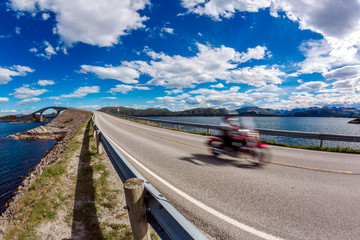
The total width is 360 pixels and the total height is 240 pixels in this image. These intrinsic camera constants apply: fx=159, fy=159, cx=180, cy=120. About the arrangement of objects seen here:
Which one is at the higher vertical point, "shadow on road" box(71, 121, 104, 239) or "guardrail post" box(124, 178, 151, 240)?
"guardrail post" box(124, 178, 151, 240)

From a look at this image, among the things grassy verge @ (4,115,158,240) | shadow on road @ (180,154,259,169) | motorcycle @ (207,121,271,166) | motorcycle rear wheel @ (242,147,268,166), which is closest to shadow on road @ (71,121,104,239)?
grassy verge @ (4,115,158,240)

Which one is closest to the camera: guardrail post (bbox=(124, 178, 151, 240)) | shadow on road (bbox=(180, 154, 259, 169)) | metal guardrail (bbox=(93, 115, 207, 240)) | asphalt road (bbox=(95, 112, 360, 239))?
metal guardrail (bbox=(93, 115, 207, 240))

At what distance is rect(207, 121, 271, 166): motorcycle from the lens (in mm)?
6434

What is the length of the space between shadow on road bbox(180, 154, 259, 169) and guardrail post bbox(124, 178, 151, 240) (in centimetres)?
456

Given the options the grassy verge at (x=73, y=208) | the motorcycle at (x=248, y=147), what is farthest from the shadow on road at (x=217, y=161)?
the grassy verge at (x=73, y=208)

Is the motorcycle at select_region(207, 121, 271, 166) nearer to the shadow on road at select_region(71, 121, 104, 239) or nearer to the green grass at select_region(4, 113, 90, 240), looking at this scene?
the shadow on road at select_region(71, 121, 104, 239)

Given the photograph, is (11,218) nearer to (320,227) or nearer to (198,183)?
(198,183)

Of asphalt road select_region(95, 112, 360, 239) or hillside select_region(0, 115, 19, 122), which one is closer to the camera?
asphalt road select_region(95, 112, 360, 239)

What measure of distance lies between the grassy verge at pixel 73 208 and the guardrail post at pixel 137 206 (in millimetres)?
1117

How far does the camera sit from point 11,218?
3.74 m

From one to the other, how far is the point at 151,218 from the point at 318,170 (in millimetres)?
6321

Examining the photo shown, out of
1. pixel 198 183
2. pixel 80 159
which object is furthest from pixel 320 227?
pixel 80 159

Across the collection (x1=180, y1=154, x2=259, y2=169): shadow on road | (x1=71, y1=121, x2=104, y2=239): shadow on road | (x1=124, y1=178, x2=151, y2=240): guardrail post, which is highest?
(x1=124, y1=178, x2=151, y2=240): guardrail post

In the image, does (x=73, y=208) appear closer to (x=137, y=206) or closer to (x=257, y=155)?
(x=137, y=206)
